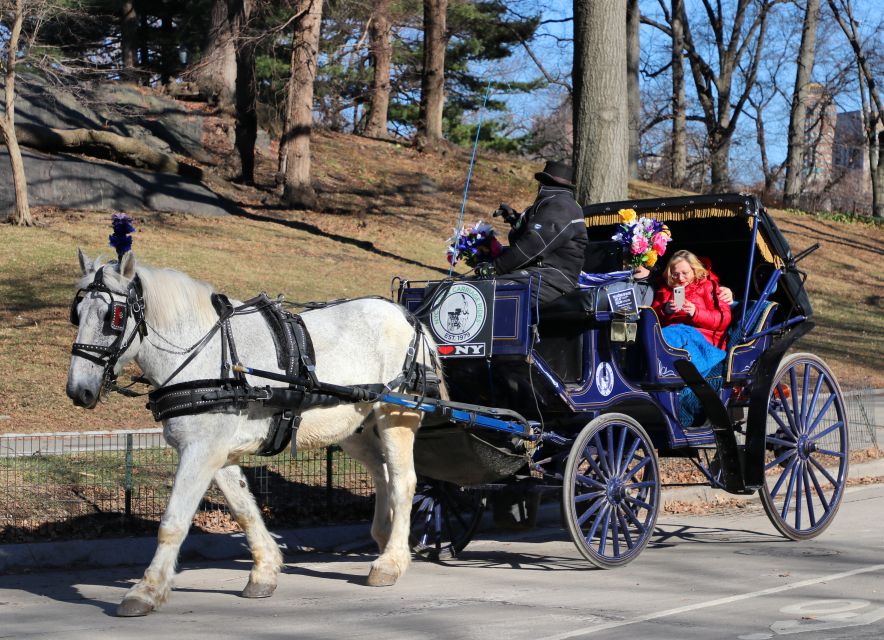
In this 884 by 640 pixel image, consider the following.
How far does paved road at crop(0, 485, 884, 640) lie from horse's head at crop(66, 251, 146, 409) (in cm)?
131

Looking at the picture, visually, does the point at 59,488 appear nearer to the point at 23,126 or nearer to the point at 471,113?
the point at 23,126

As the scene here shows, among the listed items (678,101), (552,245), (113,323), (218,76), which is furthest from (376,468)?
(678,101)

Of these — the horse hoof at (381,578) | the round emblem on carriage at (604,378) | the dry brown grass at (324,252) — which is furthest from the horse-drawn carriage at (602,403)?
the dry brown grass at (324,252)

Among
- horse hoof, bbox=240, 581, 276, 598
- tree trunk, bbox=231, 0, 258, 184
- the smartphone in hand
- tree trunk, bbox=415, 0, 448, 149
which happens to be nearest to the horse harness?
horse hoof, bbox=240, 581, 276, 598

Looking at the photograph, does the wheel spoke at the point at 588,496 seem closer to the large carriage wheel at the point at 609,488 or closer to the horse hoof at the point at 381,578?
the large carriage wheel at the point at 609,488

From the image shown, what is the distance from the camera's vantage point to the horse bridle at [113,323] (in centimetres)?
611

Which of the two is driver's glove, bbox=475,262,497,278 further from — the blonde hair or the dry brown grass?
the dry brown grass

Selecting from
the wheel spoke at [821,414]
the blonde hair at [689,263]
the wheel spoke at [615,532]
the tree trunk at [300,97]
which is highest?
the tree trunk at [300,97]

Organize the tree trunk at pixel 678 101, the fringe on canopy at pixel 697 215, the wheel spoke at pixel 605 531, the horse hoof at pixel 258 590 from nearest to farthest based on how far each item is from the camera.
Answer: the horse hoof at pixel 258 590
the wheel spoke at pixel 605 531
the fringe on canopy at pixel 697 215
the tree trunk at pixel 678 101

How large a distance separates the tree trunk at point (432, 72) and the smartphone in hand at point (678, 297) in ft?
78.2

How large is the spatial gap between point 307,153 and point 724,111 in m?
24.2

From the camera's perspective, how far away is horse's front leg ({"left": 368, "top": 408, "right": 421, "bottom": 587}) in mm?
7090

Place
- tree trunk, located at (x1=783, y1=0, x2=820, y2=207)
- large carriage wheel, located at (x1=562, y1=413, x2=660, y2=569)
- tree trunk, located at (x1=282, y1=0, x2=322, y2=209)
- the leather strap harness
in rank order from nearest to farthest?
1. the leather strap harness
2. large carriage wheel, located at (x1=562, y1=413, x2=660, y2=569)
3. tree trunk, located at (x1=282, y1=0, x2=322, y2=209)
4. tree trunk, located at (x1=783, y1=0, x2=820, y2=207)

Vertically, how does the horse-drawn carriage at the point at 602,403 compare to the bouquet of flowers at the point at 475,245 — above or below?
below
